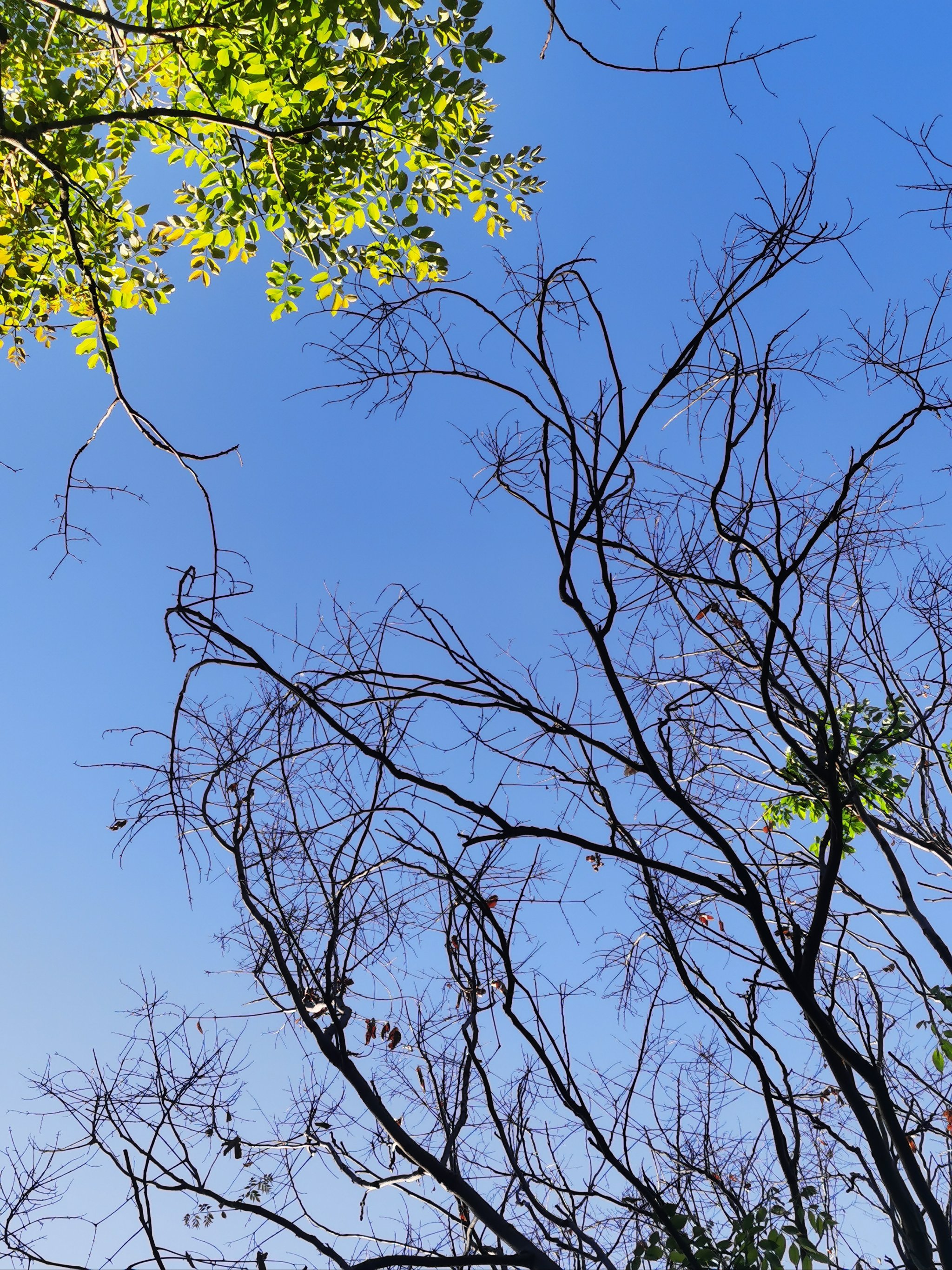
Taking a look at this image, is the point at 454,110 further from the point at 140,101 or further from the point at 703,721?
the point at 703,721

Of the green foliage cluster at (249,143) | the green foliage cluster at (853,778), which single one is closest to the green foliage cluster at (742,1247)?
the green foliage cluster at (853,778)

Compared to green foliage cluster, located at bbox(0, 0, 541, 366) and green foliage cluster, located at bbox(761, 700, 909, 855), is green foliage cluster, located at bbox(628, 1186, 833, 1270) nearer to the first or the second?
green foliage cluster, located at bbox(761, 700, 909, 855)

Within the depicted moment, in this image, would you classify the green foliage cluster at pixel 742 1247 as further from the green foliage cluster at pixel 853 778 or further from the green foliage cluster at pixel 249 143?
the green foliage cluster at pixel 249 143

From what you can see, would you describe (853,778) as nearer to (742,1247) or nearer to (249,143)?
(742,1247)

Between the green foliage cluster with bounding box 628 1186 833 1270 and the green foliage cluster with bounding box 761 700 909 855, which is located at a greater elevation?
the green foliage cluster with bounding box 761 700 909 855

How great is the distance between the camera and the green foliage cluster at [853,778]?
12.5 ft

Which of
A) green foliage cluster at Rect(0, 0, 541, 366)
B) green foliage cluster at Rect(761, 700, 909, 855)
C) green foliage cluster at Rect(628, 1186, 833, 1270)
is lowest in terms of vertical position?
green foliage cluster at Rect(628, 1186, 833, 1270)

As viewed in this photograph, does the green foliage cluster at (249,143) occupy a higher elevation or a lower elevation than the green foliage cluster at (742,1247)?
higher

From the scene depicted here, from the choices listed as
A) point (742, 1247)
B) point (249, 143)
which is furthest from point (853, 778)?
point (249, 143)

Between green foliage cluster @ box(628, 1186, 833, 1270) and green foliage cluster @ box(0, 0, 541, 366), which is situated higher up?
green foliage cluster @ box(0, 0, 541, 366)

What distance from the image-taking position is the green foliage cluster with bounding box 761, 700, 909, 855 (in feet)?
12.5

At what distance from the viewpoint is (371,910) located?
3953 mm

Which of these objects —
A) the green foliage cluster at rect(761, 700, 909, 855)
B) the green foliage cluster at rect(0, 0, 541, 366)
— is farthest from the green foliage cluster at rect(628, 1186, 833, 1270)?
the green foliage cluster at rect(0, 0, 541, 366)

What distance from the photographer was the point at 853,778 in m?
4.17
